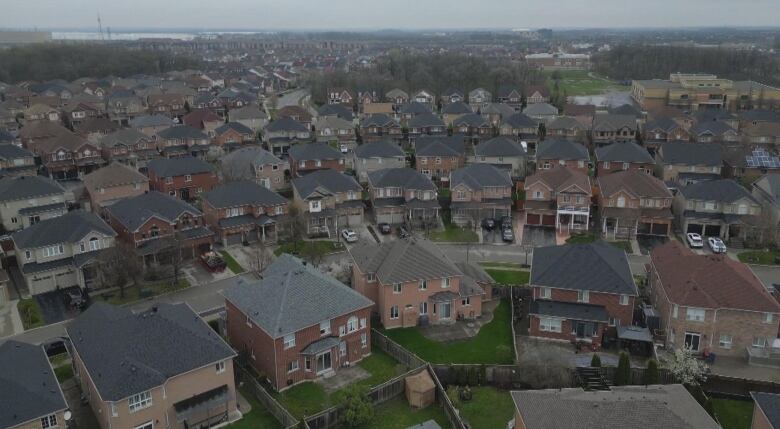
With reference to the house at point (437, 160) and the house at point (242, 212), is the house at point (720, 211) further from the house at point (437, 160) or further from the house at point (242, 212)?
the house at point (242, 212)

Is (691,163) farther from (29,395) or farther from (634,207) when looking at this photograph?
(29,395)

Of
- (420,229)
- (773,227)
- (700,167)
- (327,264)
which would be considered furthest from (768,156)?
(327,264)

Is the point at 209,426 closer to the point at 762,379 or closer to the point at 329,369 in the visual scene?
the point at 329,369

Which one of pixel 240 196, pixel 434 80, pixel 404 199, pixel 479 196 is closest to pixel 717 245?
pixel 479 196

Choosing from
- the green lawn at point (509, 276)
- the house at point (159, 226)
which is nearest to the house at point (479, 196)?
the green lawn at point (509, 276)

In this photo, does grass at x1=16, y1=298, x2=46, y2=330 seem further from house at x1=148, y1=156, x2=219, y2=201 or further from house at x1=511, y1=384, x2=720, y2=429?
house at x1=511, y1=384, x2=720, y2=429

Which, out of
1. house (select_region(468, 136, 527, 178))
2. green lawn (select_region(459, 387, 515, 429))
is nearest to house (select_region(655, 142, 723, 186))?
house (select_region(468, 136, 527, 178))
